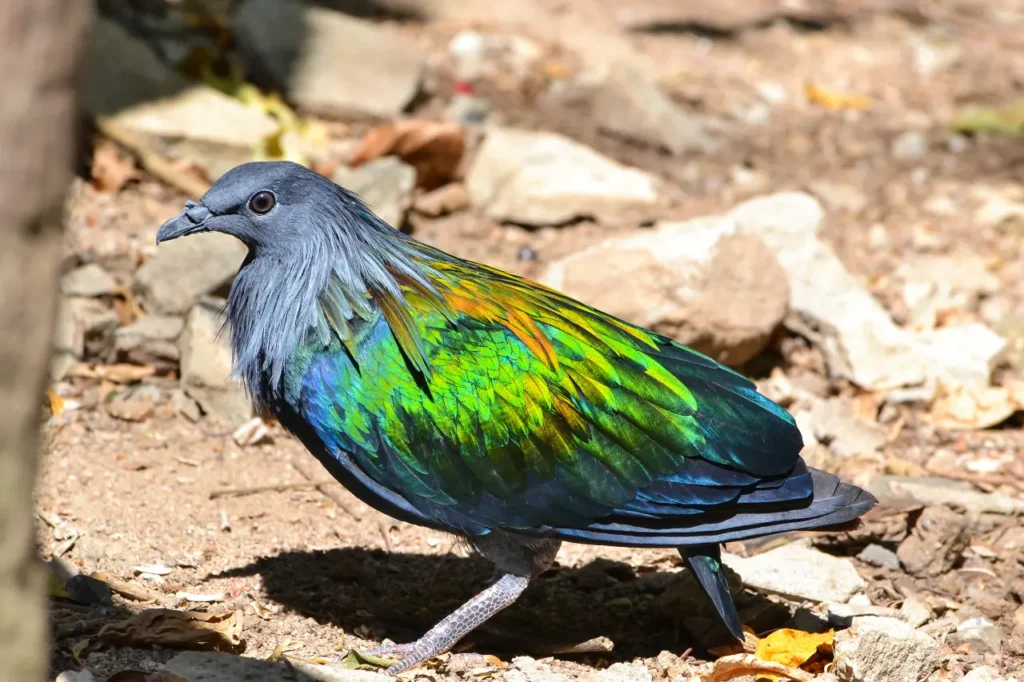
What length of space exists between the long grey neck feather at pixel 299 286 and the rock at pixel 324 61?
15.2 ft

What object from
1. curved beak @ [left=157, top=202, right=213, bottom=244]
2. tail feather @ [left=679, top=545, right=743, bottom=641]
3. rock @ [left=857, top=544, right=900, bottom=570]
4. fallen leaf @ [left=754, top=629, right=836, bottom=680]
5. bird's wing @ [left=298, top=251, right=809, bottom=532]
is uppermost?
curved beak @ [left=157, top=202, right=213, bottom=244]

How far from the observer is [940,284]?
796cm

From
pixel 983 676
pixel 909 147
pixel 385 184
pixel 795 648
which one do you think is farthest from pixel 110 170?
pixel 909 147

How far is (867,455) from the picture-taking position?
21.0ft

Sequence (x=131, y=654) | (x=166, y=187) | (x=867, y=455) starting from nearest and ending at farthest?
1. (x=131, y=654)
2. (x=867, y=455)
3. (x=166, y=187)

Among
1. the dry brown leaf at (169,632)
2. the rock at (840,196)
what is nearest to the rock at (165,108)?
the rock at (840,196)

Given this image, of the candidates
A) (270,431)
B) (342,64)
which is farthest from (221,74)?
(270,431)

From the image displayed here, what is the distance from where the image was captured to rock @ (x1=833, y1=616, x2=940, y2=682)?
14.5 feet

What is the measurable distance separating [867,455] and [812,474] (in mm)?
1832

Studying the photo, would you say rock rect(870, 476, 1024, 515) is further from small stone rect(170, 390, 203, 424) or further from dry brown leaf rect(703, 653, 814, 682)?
small stone rect(170, 390, 203, 424)

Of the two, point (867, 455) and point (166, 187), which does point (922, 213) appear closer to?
point (867, 455)

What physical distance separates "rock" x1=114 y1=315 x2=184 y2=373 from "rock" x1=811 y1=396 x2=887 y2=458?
3336mm

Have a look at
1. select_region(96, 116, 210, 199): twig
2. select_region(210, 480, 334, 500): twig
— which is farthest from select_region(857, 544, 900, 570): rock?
select_region(96, 116, 210, 199): twig

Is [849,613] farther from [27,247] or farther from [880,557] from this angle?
[27,247]
